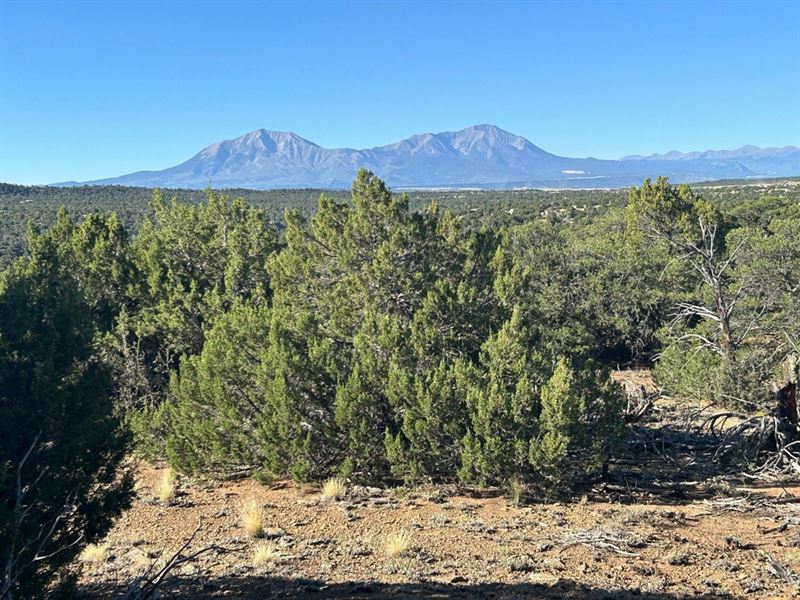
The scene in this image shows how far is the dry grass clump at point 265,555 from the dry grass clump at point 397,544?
166 cm

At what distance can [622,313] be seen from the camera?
88.5ft

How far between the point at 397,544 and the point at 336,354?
5.34 meters

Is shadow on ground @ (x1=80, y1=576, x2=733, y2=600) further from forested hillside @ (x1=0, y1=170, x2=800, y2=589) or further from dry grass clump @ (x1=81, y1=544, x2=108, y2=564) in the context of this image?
forested hillside @ (x1=0, y1=170, x2=800, y2=589)

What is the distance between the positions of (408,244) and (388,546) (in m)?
8.45

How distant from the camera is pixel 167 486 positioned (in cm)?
1282

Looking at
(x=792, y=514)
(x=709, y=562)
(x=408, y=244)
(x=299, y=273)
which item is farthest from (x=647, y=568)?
(x=299, y=273)

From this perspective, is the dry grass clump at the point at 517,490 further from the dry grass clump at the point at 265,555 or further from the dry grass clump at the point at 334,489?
the dry grass clump at the point at 265,555

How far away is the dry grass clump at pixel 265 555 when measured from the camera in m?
8.73

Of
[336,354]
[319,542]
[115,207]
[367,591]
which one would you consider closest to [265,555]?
[319,542]

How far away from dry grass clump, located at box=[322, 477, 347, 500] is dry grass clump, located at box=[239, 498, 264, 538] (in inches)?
51.4

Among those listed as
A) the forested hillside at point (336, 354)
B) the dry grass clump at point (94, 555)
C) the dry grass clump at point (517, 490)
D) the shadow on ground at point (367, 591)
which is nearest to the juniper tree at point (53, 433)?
the forested hillside at point (336, 354)

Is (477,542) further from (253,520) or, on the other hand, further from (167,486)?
(167,486)

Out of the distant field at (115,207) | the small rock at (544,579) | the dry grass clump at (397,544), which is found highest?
the distant field at (115,207)

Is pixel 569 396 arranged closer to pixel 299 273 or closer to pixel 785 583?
pixel 785 583
